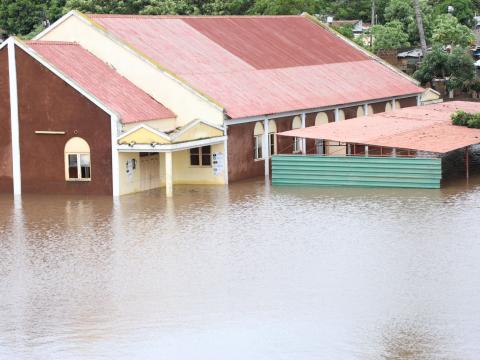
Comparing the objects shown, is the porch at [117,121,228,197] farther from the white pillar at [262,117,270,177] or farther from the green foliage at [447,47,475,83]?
the green foliage at [447,47,475,83]

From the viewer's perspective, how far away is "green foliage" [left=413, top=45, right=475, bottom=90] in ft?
234

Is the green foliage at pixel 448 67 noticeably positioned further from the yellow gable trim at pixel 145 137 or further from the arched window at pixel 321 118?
the yellow gable trim at pixel 145 137

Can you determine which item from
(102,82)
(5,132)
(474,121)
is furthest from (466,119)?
(5,132)

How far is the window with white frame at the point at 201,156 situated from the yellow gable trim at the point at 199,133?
0.96 meters

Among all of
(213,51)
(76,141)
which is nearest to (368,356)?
(76,141)

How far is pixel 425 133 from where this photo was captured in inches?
1816

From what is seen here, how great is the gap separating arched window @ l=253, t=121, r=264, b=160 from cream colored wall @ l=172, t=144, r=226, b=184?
8.69 ft

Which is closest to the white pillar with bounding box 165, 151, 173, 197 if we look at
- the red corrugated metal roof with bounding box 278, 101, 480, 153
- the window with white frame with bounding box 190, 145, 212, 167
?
the window with white frame with bounding box 190, 145, 212, 167

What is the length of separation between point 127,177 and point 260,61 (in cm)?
1165

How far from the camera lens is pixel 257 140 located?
4791 cm

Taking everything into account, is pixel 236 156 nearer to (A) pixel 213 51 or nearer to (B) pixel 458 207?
(A) pixel 213 51

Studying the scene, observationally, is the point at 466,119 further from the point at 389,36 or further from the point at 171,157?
the point at 389,36

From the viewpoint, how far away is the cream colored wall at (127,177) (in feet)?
142

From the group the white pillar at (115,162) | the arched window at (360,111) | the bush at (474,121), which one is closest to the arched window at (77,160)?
the white pillar at (115,162)
